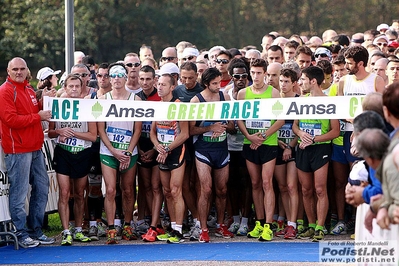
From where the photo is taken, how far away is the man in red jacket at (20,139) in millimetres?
11188

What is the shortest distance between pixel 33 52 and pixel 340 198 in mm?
28933

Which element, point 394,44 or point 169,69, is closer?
point 169,69

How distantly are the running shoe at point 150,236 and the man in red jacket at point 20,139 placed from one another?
121cm

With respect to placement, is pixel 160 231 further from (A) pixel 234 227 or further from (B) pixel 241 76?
(B) pixel 241 76

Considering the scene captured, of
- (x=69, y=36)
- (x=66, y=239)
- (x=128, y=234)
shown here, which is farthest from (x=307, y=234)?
(x=69, y=36)

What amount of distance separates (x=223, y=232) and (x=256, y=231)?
44cm

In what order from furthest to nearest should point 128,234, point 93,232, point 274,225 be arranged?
1. point 274,225
2. point 93,232
3. point 128,234

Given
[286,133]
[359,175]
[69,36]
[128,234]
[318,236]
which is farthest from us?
[69,36]

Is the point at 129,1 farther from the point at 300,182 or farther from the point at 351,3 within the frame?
the point at 300,182

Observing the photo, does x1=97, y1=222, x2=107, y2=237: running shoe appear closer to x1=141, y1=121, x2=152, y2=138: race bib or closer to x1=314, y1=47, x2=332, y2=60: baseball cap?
x1=141, y1=121, x2=152, y2=138: race bib

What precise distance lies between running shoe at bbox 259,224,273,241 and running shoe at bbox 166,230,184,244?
1027mm

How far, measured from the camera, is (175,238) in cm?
1152

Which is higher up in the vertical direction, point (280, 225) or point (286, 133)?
point (286, 133)

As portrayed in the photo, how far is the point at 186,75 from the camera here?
11.8 m
